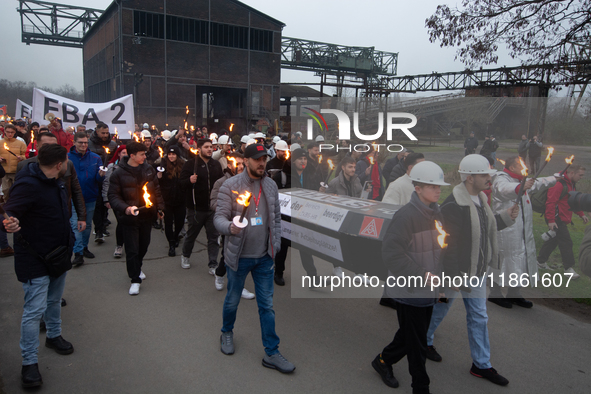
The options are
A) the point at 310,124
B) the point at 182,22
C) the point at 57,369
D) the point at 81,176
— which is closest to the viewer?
the point at 57,369

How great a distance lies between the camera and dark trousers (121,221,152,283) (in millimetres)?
5520

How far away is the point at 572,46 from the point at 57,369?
8.05 metres

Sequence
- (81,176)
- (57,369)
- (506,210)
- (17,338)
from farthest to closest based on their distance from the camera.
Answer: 1. (81,176)
2. (506,210)
3. (17,338)
4. (57,369)

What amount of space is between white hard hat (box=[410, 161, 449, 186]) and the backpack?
2.22 meters

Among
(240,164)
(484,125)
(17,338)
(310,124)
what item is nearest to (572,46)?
(484,125)

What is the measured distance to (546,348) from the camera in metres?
4.36

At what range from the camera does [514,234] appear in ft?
17.0

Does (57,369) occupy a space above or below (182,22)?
below

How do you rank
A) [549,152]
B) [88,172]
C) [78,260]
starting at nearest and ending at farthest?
1. [549,152]
2. [78,260]
3. [88,172]

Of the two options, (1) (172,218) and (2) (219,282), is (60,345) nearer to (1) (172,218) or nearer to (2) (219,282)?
(2) (219,282)

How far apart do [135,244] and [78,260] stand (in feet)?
5.46

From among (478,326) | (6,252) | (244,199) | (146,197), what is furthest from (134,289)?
(478,326)

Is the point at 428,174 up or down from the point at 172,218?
up

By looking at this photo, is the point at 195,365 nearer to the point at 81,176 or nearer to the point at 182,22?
the point at 81,176
